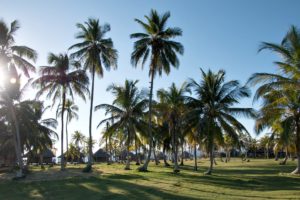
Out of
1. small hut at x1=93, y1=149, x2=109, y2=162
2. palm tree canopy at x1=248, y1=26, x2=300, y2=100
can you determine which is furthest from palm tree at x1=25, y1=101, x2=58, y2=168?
small hut at x1=93, y1=149, x2=109, y2=162

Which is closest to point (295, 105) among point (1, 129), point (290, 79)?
point (290, 79)

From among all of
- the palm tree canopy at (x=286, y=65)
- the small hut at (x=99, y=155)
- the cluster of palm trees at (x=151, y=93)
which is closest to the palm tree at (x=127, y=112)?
the cluster of palm trees at (x=151, y=93)

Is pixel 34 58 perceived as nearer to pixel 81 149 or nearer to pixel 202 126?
pixel 202 126

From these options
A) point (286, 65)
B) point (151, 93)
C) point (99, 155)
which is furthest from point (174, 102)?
point (99, 155)

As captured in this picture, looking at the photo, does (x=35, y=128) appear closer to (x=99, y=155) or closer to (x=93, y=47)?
(x=93, y=47)

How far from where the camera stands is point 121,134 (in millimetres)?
40062

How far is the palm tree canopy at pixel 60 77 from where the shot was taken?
37.1 meters

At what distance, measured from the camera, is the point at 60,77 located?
3731cm

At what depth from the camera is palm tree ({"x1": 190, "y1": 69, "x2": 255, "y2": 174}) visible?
2916 cm

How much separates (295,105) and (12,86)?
2749 cm

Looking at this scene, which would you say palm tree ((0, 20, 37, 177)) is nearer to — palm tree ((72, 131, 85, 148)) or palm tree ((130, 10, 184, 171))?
palm tree ((130, 10, 184, 171))

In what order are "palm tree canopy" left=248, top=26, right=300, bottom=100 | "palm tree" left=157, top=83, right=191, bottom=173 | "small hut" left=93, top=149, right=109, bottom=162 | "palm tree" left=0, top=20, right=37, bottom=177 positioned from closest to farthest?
"palm tree canopy" left=248, top=26, right=300, bottom=100, "palm tree" left=0, top=20, right=37, bottom=177, "palm tree" left=157, top=83, right=191, bottom=173, "small hut" left=93, top=149, right=109, bottom=162

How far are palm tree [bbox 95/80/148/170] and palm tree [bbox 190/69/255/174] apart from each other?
9393 mm

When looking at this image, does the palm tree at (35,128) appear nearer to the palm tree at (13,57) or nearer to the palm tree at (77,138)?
the palm tree at (13,57)
